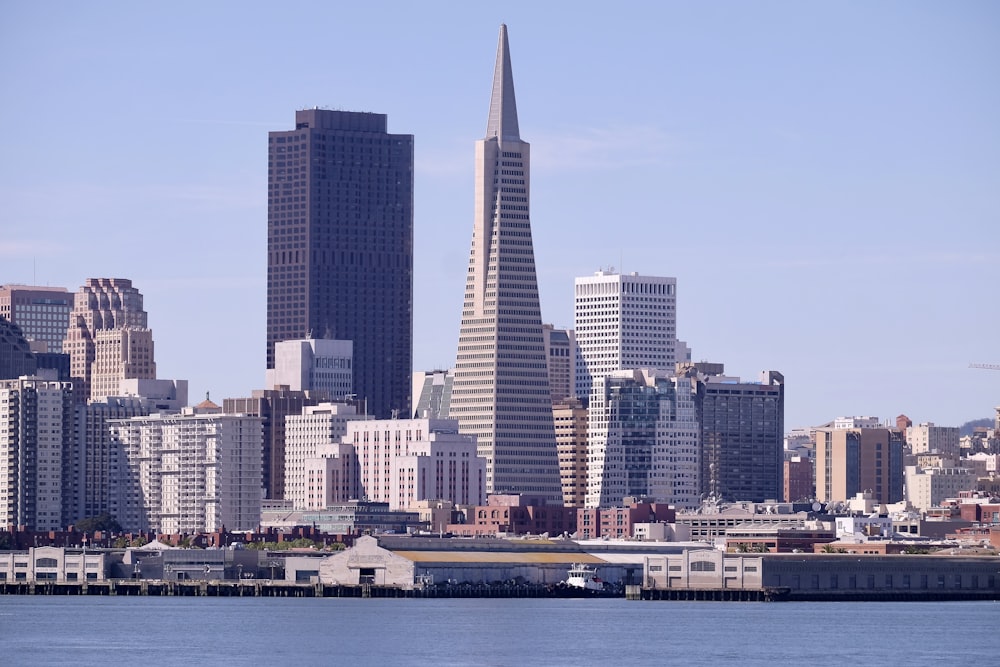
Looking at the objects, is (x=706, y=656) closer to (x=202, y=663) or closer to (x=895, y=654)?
(x=895, y=654)

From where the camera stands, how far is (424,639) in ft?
648

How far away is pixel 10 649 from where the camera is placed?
613 feet

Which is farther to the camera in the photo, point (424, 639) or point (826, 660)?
point (424, 639)

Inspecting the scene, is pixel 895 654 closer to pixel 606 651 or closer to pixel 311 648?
pixel 606 651

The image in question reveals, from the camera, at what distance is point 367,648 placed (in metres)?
188

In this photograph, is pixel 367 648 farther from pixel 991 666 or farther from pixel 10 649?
pixel 991 666

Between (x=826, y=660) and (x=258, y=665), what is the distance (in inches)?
1410

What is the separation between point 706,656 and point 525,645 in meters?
13.7

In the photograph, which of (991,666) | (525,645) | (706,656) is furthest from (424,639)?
(991,666)

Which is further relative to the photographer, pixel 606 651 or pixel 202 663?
pixel 606 651

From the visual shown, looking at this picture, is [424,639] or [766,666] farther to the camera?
[424,639]

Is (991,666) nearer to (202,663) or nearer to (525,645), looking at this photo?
(525,645)

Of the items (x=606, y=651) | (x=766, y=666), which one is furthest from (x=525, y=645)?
(x=766, y=666)

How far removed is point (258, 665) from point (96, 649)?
58.9ft
